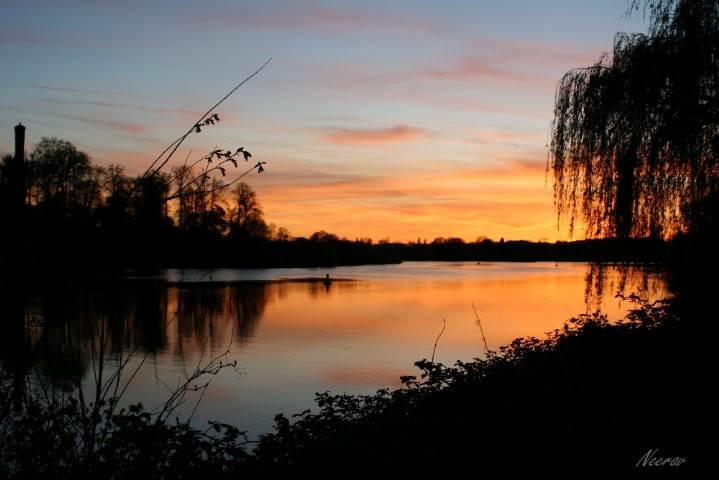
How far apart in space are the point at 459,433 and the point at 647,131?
5581 millimetres

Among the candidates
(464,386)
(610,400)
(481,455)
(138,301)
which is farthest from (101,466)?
(138,301)

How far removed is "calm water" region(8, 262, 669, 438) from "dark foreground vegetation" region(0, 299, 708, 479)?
76 centimetres

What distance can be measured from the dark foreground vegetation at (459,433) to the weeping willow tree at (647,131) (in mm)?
2178

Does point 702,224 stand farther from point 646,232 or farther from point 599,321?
point 599,321

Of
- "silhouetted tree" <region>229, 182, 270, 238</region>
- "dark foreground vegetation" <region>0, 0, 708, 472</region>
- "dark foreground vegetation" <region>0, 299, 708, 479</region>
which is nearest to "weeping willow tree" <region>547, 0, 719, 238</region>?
"dark foreground vegetation" <region>0, 0, 708, 472</region>

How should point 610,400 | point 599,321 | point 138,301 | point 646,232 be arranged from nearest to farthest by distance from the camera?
point 610,400
point 646,232
point 599,321
point 138,301

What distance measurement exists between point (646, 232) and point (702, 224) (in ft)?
2.82

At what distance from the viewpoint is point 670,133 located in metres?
8.56

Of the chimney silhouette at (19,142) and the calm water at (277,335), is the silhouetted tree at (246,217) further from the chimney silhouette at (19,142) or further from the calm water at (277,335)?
the chimney silhouette at (19,142)

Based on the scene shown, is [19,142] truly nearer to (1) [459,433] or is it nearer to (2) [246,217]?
(1) [459,433]

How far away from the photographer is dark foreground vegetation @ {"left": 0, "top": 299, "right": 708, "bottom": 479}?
4762 mm

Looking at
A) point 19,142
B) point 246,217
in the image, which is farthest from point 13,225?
point 246,217

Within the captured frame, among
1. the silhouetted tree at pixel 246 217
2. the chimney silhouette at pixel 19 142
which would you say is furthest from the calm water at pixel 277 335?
the silhouetted tree at pixel 246 217

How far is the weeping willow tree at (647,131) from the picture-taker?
8.36 meters
